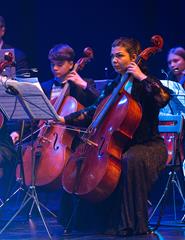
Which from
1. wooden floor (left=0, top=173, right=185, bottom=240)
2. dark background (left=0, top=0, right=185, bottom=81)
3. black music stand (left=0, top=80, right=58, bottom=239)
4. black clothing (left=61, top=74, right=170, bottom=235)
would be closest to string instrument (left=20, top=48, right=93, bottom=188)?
wooden floor (left=0, top=173, right=185, bottom=240)

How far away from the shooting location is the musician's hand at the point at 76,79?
499 centimetres

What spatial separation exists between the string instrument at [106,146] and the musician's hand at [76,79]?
25.0 inches

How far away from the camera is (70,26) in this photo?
6.88m

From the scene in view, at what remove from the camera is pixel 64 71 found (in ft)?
17.2

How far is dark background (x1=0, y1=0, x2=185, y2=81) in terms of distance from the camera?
6773 millimetres

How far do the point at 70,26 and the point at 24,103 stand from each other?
2879 millimetres

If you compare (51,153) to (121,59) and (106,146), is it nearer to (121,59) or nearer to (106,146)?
(106,146)

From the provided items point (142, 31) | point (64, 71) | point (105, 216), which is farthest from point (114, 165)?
point (142, 31)

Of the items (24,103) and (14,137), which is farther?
(14,137)

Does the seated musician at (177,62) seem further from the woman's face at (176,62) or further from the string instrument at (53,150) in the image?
the string instrument at (53,150)

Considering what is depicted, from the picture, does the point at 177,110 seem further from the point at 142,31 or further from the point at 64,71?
the point at 142,31

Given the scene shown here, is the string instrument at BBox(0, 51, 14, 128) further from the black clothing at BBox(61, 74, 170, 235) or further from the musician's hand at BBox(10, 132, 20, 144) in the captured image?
the musician's hand at BBox(10, 132, 20, 144)

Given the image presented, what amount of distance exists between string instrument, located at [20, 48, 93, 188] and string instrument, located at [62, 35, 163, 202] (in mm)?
386

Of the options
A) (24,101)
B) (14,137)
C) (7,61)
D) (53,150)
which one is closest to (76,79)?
(53,150)
